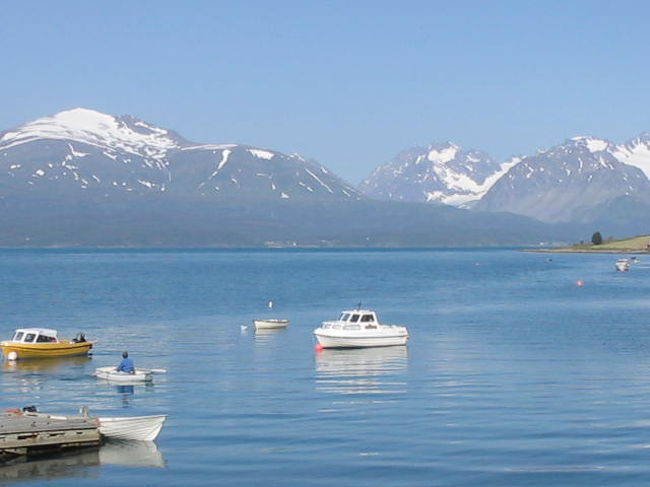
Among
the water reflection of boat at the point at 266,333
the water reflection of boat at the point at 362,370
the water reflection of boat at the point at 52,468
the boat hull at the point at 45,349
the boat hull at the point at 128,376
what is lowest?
the water reflection of boat at the point at 52,468

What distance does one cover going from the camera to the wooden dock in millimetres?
39219

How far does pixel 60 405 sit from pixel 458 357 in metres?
27.7

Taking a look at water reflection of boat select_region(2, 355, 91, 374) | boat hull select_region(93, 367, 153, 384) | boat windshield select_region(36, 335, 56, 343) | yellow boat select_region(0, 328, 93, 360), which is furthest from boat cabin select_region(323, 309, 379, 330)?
boat hull select_region(93, 367, 153, 384)

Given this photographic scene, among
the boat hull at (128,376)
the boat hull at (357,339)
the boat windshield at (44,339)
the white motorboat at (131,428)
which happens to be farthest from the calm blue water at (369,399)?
the boat windshield at (44,339)

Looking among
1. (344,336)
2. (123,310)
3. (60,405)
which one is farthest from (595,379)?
(123,310)

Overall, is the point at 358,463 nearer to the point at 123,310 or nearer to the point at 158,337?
the point at 158,337

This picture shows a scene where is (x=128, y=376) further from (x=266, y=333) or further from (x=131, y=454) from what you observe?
(x=266, y=333)

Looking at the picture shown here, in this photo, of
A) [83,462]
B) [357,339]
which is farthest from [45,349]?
[83,462]

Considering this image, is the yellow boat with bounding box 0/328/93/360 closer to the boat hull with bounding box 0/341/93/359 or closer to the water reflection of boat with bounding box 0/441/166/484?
→ the boat hull with bounding box 0/341/93/359

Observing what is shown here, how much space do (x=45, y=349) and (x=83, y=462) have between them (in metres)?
32.8

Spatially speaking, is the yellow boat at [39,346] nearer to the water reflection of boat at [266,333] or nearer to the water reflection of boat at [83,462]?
the water reflection of boat at [266,333]

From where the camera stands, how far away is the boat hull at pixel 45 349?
69.6m

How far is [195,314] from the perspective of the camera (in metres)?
111

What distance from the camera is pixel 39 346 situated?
70125 mm
